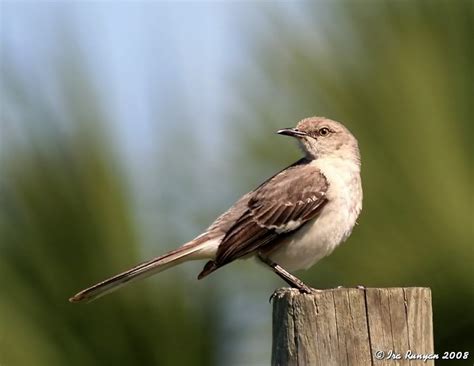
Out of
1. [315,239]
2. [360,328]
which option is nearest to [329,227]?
[315,239]

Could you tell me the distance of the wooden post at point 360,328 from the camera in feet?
15.7

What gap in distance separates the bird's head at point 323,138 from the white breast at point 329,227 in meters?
0.15

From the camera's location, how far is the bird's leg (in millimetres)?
6566

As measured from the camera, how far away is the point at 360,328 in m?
4.82

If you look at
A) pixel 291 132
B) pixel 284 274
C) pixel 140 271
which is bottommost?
pixel 284 274

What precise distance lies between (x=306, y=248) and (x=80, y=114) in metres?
1.72

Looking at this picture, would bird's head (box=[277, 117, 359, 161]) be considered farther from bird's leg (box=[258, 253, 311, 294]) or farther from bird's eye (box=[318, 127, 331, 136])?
bird's leg (box=[258, 253, 311, 294])

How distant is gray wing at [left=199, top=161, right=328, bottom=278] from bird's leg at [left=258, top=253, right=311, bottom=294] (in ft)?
0.32

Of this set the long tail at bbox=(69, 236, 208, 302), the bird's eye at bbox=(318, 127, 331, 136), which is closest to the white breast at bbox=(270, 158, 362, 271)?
the bird's eye at bbox=(318, 127, 331, 136)

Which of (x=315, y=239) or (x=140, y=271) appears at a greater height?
(x=140, y=271)

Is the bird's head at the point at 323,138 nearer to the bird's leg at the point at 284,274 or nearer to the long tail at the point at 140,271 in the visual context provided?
the bird's leg at the point at 284,274

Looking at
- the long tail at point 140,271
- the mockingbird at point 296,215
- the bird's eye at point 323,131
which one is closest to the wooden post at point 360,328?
the long tail at point 140,271

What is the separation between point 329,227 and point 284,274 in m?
0.43

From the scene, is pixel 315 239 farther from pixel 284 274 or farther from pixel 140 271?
pixel 140 271
